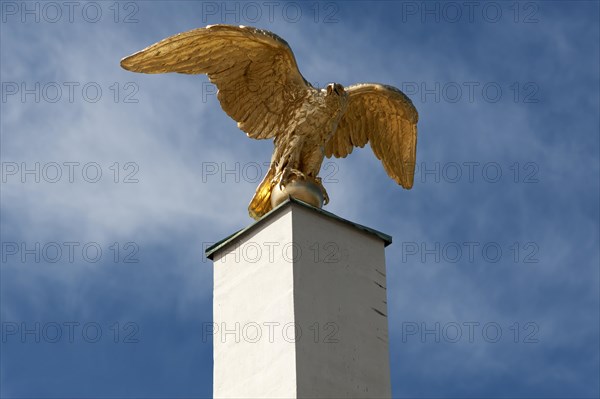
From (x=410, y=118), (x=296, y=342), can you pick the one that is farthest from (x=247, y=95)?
(x=296, y=342)

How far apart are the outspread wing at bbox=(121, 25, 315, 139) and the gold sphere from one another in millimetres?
929

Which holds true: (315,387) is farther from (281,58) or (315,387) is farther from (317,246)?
(281,58)

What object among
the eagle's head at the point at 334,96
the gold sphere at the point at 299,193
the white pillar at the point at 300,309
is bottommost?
the white pillar at the point at 300,309

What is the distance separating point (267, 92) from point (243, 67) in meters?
0.40

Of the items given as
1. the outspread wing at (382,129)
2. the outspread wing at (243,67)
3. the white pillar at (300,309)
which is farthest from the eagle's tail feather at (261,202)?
the outspread wing at (382,129)

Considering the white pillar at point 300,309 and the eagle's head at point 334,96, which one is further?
the eagle's head at point 334,96

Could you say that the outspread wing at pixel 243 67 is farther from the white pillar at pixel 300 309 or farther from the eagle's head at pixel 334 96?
the white pillar at pixel 300 309

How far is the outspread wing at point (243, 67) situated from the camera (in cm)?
2225

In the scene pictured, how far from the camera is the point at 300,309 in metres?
20.5

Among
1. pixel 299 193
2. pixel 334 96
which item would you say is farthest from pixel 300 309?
pixel 334 96

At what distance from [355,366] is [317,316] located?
65cm

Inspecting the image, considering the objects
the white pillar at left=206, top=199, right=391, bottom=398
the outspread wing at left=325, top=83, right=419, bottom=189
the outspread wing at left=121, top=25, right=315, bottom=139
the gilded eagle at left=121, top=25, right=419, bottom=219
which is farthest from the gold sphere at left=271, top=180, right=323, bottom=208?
the outspread wing at left=325, top=83, right=419, bottom=189

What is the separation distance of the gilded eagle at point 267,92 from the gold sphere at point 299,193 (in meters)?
0.07

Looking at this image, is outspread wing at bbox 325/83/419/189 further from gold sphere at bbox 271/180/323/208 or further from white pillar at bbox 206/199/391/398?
white pillar at bbox 206/199/391/398
